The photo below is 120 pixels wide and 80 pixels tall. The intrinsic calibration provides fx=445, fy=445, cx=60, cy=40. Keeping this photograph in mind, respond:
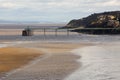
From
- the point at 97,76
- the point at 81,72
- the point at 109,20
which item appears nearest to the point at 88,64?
the point at 81,72

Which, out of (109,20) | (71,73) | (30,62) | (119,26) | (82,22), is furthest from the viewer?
(82,22)

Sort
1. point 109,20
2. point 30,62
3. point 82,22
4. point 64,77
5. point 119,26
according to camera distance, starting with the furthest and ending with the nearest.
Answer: point 82,22, point 109,20, point 119,26, point 30,62, point 64,77

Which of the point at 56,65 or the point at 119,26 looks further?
the point at 119,26

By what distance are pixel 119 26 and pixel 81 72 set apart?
69947 millimetres

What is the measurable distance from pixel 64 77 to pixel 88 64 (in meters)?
5.38

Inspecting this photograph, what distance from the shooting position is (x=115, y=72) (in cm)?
1995

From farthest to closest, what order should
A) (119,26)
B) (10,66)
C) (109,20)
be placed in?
1. (109,20)
2. (119,26)
3. (10,66)

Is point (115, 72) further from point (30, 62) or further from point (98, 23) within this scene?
point (98, 23)

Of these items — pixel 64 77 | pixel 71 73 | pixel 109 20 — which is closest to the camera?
pixel 64 77

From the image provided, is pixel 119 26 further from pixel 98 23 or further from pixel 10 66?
pixel 10 66

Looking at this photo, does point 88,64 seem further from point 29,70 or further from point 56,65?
point 29,70

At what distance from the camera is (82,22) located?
135 m

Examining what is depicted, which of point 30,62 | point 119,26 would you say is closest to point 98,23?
point 119,26

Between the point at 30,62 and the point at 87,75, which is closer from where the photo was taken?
the point at 87,75
